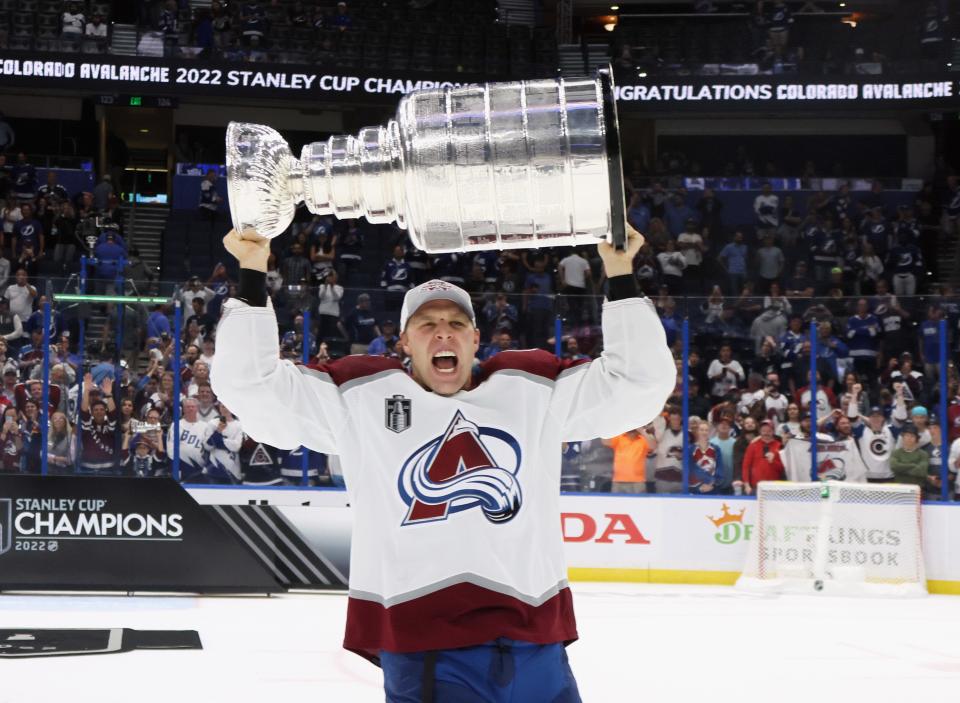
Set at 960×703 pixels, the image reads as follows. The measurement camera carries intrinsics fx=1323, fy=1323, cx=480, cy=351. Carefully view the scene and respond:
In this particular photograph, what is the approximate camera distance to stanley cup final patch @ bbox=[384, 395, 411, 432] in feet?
9.25

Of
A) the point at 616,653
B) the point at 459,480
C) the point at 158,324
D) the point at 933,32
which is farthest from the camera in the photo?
the point at 933,32

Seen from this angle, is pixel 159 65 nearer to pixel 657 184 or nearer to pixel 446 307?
pixel 657 184

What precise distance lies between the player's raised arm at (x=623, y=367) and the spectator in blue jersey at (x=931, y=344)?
30.4 feet

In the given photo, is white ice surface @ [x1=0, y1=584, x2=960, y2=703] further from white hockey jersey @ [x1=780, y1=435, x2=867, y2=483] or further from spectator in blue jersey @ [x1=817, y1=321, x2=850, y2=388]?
spectator in blue jersey @ [x1=817, y1=321, x2=850, y2=388]

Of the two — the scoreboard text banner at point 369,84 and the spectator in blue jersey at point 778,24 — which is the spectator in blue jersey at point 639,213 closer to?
the scoreboard text banner at point 369,84

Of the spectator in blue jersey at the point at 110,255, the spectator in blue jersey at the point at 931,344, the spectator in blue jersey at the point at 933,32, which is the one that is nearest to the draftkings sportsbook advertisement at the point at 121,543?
the spectator in blue jersey at the point at 931,344

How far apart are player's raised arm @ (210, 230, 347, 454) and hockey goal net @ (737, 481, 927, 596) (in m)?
9.31

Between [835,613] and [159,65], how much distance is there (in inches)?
569

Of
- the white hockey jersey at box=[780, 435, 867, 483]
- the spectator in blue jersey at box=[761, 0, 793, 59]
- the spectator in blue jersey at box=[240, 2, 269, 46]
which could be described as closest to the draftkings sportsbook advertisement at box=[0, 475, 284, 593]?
the white hockey jersey at box=[780, 435, 867, 483]

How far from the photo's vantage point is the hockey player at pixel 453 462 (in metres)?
2.73

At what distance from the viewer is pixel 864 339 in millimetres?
11547

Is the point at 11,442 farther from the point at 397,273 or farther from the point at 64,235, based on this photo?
the point at 64,235

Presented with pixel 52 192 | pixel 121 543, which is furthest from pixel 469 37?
pixel 121 543

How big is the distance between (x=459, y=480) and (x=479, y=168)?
649mm
